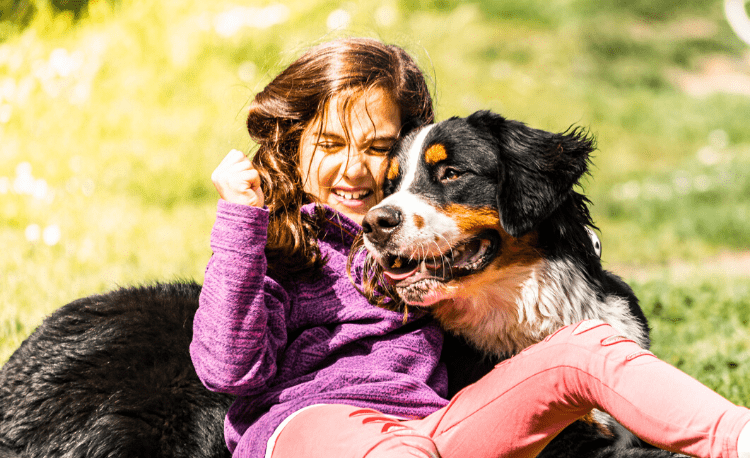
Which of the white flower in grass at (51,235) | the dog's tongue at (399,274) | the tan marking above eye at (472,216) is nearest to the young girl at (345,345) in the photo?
the dog's tongue at (399,274)

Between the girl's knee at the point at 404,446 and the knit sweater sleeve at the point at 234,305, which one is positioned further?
the knit sweater sleeve at the point at 234,305

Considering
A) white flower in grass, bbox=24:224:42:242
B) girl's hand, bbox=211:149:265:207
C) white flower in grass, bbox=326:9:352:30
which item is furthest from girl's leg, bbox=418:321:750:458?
white flower in grass, bbox=326:9:352:30

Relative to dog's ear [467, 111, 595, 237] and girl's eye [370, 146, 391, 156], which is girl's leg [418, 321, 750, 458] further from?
girl's eye [370, 146, 391, 156]

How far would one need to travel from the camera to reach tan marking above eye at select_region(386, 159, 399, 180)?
246cm

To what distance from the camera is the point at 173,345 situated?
227 cm

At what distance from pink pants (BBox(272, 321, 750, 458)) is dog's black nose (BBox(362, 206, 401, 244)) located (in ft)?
1.73

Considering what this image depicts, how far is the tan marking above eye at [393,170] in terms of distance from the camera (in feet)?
8.08

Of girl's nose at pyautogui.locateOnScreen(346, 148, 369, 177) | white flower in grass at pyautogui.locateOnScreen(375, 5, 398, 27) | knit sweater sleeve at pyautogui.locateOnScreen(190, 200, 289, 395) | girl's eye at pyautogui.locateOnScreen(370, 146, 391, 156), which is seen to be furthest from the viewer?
white flower in grass at pyautogui.locateOnScreen(375, 5, 398, 27)

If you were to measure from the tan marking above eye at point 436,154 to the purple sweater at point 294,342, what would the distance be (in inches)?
13.9

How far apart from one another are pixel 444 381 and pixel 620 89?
1101 centimetres

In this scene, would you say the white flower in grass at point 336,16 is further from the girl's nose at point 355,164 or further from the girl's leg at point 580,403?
the girl's leg at point 580,403

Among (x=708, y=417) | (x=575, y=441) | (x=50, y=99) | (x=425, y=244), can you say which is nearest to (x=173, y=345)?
(x=425, y=244)

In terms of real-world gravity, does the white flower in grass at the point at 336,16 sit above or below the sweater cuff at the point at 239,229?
above

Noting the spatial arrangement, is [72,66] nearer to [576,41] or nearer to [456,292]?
[456,292]
